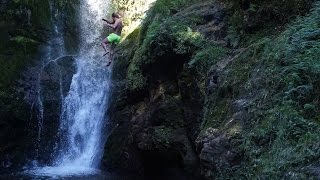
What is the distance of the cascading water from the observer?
1130cm

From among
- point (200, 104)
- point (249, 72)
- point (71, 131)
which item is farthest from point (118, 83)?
point (249, 72)

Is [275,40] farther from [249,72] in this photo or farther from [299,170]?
[299,170]

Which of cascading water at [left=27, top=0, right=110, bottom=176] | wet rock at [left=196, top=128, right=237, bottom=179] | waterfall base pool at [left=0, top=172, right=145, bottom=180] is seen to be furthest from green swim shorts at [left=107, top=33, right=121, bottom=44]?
wet rock at [left=196, top=128, right=237, bottom=179]

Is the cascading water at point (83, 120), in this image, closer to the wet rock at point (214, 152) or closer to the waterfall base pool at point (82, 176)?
the waterfall base pool at point (82, 176)

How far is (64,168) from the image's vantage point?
10781mm

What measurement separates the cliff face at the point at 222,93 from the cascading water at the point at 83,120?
1.84ft

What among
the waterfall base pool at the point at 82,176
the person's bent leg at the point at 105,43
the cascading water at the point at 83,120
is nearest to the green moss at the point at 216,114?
the waterfall base pool at the point at 82,176

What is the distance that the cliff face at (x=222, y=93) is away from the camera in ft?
16.3

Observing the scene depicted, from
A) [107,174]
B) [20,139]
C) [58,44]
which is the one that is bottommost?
[107,174]

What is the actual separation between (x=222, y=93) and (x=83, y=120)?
6.26 m

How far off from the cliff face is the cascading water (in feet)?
1.84

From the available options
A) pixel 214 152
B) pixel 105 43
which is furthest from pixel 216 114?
pixel 105 43

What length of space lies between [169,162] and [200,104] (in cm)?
190

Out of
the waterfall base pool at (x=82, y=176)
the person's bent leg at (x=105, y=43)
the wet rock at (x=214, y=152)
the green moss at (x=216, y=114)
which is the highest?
the person's bent leg at (x=105, y=43)
